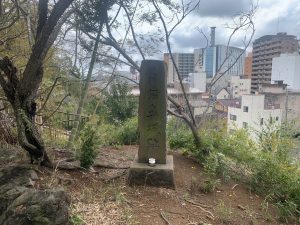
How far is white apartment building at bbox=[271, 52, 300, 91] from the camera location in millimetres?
15512

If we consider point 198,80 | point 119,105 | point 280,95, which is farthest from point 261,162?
point 280,95

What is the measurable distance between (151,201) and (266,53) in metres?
12.1

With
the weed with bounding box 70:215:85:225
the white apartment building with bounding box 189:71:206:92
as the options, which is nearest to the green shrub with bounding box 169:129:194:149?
the weed with bounding box 70:215:85:225

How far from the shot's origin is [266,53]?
13.6m

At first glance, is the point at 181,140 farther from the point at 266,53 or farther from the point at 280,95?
the point at 280,95

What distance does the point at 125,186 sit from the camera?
3.67 m

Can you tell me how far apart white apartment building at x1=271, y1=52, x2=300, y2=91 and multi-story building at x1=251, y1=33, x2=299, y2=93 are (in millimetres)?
594

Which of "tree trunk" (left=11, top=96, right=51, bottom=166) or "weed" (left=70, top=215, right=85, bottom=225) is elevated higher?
"tree trunk" (left=11, top=96, right=51, bottom=166)

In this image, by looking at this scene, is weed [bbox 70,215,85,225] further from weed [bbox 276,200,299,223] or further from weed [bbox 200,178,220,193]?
weed [bbox 276,200,299,223]

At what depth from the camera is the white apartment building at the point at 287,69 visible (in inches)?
611

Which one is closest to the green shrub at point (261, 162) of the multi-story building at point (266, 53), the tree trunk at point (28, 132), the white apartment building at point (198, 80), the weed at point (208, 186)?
the weed at point (208, 186)

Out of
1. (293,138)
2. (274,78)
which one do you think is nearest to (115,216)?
(293,138)

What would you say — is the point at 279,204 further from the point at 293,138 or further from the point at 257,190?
the point at 293,138

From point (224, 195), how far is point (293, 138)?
1.49 m
